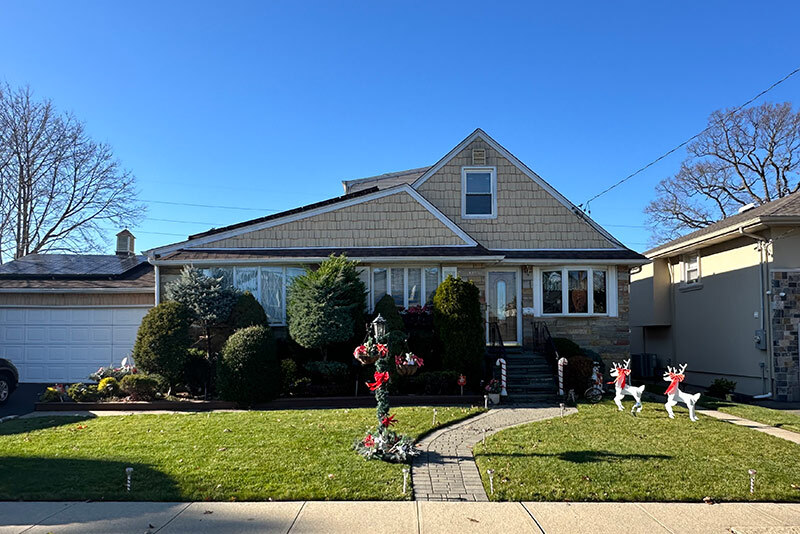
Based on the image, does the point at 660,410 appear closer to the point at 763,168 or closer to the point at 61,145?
the point at 763,168

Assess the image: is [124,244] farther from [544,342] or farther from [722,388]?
[722,388]

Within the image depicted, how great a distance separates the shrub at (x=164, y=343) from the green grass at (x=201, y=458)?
1.90 metres

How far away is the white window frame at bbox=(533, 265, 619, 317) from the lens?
652 inches

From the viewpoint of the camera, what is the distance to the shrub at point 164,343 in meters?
13.0

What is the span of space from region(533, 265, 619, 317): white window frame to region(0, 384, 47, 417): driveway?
1249cm

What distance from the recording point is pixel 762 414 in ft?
37.8

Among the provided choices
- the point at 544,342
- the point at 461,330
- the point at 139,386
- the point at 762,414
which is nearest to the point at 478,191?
the point at 544,342

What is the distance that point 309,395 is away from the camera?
13.0 metres

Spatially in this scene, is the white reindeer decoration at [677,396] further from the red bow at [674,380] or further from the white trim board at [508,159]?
the white trim board at [508,159]

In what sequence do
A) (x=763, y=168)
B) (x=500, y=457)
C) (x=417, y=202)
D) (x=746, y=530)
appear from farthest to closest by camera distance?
(x=763, y=168)
(x=417, y=202)
(x=500, y=457)
(x=746, y=530)

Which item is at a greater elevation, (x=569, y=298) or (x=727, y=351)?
(x=569, y=298)

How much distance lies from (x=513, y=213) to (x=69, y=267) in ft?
44.1

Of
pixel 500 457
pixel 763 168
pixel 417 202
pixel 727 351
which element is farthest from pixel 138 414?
pixel 763 168

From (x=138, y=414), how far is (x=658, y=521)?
9.65 m
